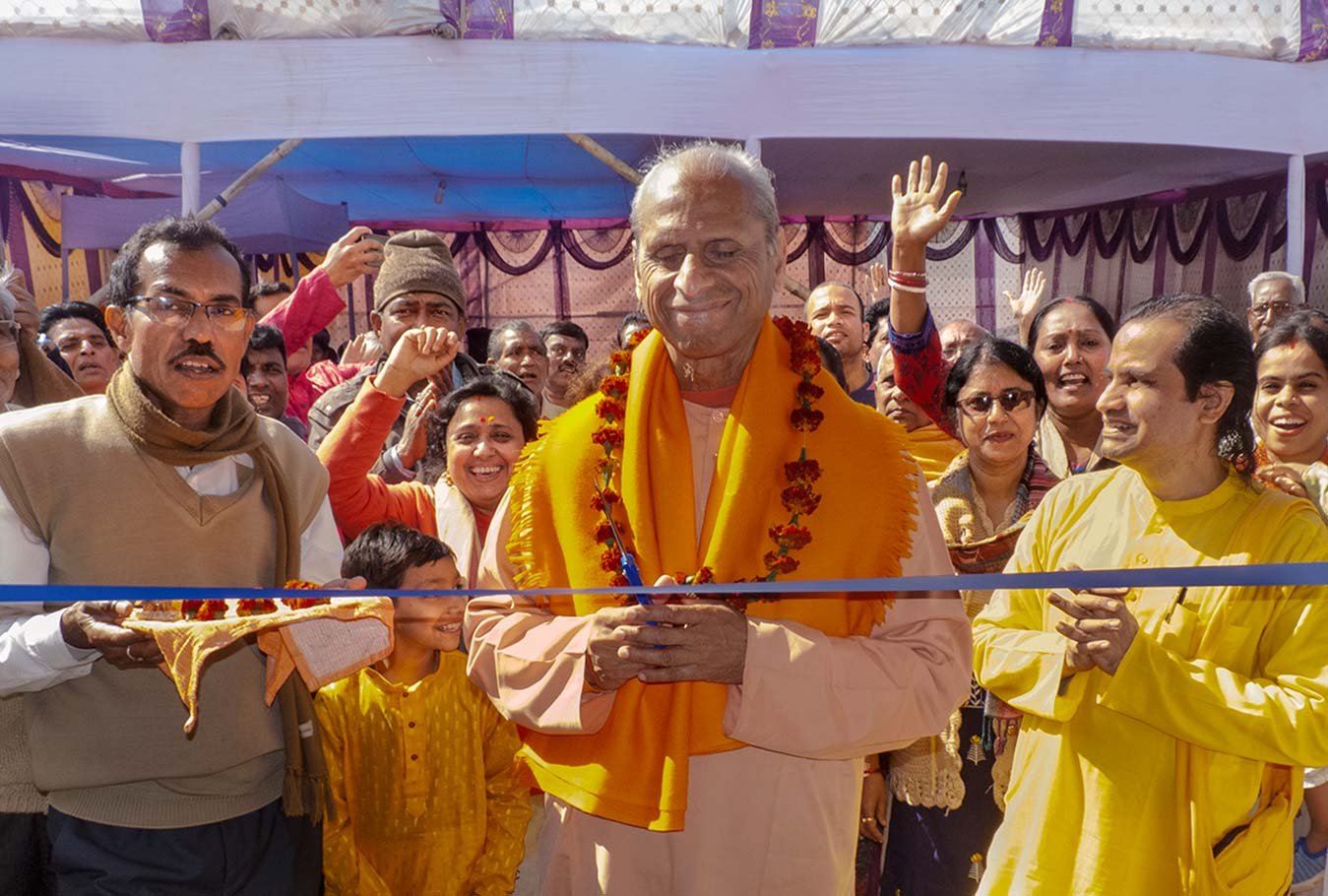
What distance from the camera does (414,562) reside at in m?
3.27

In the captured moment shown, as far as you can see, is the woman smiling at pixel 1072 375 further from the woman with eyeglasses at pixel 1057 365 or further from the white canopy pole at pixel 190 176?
the white canopy pole at pixel 190 176

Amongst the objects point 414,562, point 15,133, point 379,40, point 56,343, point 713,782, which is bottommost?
point 713,782

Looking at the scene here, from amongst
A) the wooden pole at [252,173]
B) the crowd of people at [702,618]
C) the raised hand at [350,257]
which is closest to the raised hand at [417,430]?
the raised hand at [350,257]

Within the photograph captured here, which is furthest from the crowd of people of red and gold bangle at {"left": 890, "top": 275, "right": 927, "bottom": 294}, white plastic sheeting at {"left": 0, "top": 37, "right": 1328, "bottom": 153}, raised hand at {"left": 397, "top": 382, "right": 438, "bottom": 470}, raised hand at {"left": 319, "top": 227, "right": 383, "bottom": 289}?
white plastic sheeting at {"left": 0, "top": 37, "right": 1328, "bottom": 153}

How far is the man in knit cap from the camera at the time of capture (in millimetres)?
4367

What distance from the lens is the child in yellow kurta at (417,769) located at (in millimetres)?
3119

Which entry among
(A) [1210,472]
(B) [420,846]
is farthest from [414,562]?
(A) [1210,472]

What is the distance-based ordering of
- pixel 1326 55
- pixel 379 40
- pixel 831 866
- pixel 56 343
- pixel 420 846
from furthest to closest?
pixel 1326 55, pixel 379 40, pixel 56 343, pixel 420 846, pixel 831 866

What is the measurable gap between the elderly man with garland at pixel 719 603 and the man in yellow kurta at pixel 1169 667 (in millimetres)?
373

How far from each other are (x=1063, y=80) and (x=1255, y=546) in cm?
672

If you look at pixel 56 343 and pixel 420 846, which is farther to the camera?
pixel 56 343

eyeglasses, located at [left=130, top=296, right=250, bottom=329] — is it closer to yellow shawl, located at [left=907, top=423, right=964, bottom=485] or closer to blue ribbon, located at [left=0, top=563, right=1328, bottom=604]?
blue ribbon, located at [left=0, top=563, right=1328, bottom=604]

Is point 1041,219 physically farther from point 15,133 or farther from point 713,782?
point 713,782

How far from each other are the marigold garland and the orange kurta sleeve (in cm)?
118
